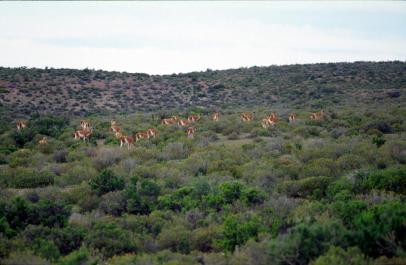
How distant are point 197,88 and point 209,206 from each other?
44254 millimetres

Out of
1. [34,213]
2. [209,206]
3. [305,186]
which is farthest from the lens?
[305,186]

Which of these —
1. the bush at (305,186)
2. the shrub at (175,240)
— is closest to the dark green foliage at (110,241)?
the shrub at (175,240)

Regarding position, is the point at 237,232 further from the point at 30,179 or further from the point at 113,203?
the point at 30,179

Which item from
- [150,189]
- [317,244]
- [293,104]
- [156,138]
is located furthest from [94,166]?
[293,104]

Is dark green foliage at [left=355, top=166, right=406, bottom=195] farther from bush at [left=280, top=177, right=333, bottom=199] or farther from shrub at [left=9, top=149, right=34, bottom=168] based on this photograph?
shrub at [left=9, top=149, right=34, bottom=168]

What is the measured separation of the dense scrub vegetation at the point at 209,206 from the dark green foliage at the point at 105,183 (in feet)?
0.09

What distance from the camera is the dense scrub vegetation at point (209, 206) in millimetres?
7016

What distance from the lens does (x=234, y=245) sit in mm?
8117

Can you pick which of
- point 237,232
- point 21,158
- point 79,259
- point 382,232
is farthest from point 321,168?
point 21,158

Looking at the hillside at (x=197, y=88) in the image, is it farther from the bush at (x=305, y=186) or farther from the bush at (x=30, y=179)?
the bush at (x=305, y=186)

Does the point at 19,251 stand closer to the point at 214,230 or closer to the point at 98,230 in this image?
the point at 98,230

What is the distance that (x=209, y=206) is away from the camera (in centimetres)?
1044

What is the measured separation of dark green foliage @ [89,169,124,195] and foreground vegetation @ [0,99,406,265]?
0.03 metres

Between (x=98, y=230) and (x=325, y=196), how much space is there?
16.4 feet
